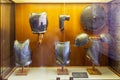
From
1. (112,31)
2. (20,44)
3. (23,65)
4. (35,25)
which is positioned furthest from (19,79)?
(112,31)

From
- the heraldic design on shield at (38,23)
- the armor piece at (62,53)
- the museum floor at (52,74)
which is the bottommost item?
the museum floor at (52,74)

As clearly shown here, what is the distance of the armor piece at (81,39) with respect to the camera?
2.08 metres

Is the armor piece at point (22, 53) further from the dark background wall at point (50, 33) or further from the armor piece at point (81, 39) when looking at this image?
the armor piece at point (81, 39)

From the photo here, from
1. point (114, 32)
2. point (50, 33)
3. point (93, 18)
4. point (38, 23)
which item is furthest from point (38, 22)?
point (114, 32)

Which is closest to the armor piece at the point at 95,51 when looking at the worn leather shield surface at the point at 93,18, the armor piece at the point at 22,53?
the worn leather shield surface at the point at 93,18

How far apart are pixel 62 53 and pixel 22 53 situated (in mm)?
344

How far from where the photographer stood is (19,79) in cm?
191

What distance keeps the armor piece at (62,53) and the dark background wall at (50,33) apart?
0.15ft

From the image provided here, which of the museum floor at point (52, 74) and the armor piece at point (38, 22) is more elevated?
the armor piece at point (38, 22)

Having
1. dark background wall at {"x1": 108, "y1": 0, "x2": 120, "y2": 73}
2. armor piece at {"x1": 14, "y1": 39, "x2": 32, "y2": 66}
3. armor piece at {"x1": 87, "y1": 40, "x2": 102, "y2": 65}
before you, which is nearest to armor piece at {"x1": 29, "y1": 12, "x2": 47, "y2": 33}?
armor piece at {"x1": 14, "y1": 39, "x2": 32, "y2": 66}

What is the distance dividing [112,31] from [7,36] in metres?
0.91

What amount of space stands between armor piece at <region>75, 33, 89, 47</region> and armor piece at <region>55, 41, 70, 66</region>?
0.29 feet

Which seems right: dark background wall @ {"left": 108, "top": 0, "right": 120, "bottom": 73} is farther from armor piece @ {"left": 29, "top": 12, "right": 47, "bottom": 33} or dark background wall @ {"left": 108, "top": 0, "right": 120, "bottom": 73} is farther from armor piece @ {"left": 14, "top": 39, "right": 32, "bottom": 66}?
armor piece @ {"left": 14, "top": 39, "right": 32, "bottom": 66}

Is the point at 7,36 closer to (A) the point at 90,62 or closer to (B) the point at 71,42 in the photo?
(B) the point at 71,42
